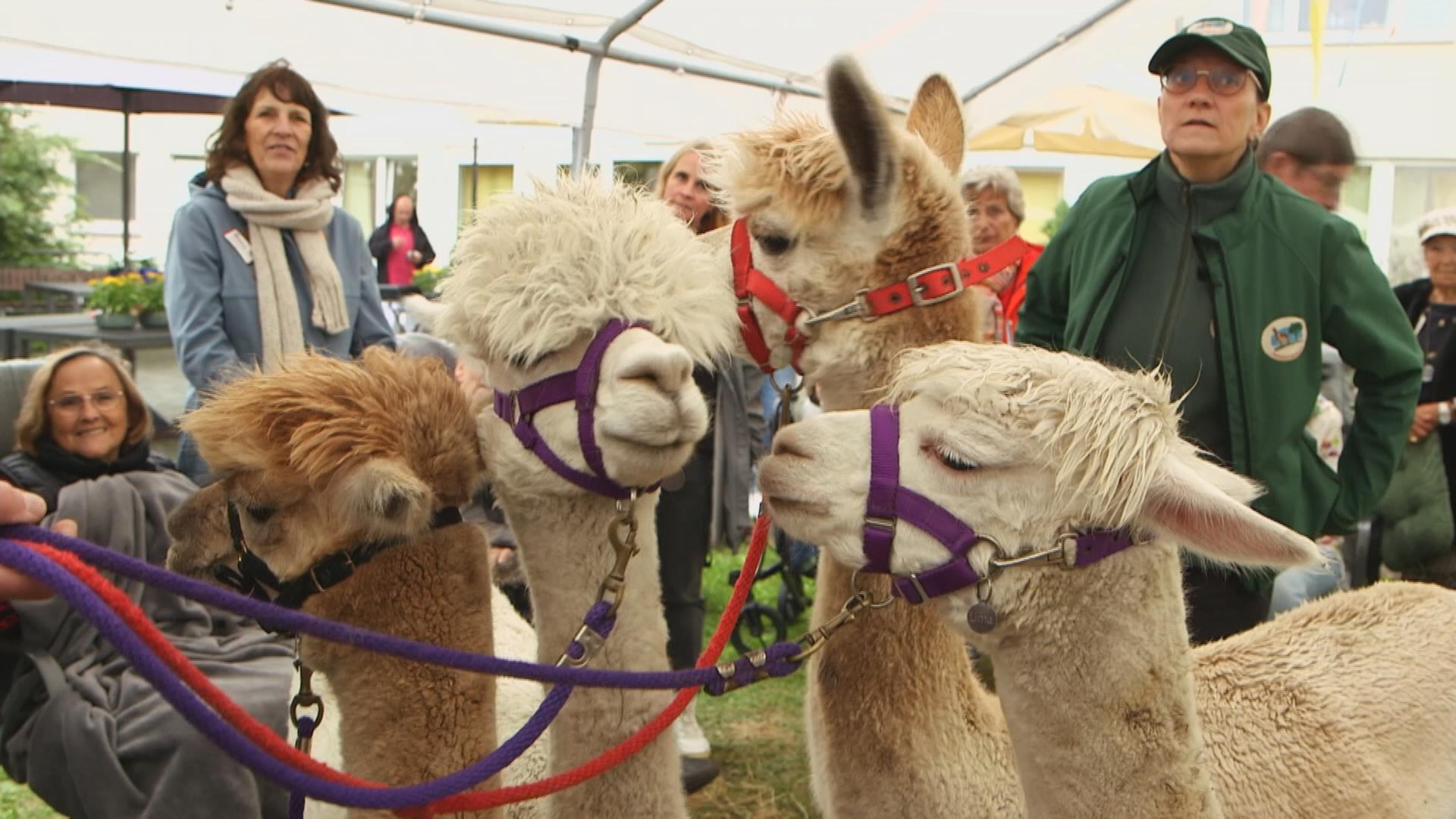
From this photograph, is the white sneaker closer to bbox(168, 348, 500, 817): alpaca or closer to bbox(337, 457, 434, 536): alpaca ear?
bbox(168, 348, 500, 817): alpaca

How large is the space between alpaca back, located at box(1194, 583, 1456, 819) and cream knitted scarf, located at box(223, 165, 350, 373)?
273 centimetres

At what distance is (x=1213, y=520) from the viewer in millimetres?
1513

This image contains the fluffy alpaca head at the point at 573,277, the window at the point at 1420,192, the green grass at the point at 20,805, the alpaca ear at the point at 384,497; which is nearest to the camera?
the alpaca ear at the point at 384,497

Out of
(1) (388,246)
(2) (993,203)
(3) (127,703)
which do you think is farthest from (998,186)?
(1) (388,246)

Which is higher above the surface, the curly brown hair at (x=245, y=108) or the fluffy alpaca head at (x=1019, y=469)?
the curly brown hair at (x=245, y=108)

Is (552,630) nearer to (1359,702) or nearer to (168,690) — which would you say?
(168,690)

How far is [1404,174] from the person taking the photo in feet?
46.5

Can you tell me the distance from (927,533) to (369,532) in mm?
940

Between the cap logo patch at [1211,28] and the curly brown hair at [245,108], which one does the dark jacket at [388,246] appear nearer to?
the curly brown hair at [245,108]

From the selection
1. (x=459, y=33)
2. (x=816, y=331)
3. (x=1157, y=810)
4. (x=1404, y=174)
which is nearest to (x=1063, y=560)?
(x=1157, y=810)

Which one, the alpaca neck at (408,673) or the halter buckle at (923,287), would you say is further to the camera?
the halter buckle at (923,287)

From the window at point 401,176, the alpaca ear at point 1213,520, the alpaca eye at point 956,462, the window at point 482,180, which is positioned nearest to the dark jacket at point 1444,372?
the alpaca ear at point 1213,520

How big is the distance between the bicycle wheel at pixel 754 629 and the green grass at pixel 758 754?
141 mm

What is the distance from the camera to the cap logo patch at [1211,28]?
8.01 ft
